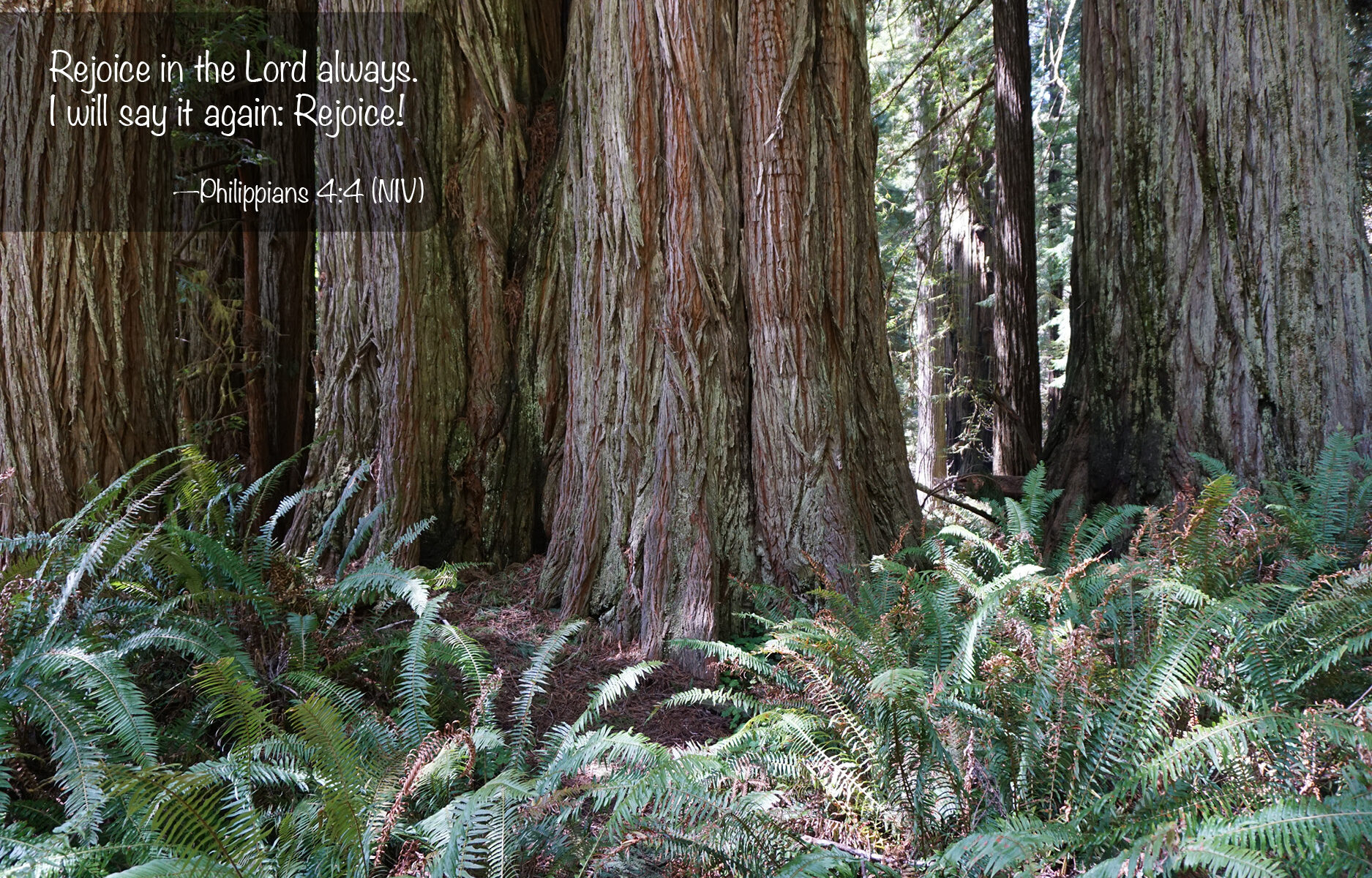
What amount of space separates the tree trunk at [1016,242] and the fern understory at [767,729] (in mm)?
3495

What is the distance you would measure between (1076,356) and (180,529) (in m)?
4.40

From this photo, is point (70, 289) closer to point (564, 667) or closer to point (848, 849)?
point (564, 667)

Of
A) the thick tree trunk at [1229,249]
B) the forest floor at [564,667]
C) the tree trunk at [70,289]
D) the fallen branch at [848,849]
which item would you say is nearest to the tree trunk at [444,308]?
the forest floor at [564,667]

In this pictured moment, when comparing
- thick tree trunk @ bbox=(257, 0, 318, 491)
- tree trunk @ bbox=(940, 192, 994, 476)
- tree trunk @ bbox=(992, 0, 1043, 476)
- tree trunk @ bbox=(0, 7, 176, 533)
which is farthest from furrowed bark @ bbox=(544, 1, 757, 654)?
tree trunk @ bbox=(940, 192, 994, 476)

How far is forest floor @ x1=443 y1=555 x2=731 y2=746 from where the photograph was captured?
323cm

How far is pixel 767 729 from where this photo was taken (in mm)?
2600

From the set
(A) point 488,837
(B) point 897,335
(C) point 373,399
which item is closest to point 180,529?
(C) point 373,399

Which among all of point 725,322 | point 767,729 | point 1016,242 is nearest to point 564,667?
point 767,729

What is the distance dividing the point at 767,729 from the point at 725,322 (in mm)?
1866

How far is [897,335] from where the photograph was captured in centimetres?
2117

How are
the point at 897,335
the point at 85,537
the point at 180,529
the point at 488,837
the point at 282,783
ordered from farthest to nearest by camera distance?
the point at 897,335 < the point at 85,537 < the point at 180,529 < the point at 282,783 < the point at 488,837

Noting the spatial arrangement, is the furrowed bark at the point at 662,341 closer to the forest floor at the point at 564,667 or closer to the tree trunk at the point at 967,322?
the forest floor at the point at 564,667

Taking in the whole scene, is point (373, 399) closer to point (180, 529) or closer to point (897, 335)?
point (180, 529)

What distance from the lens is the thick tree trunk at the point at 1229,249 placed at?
3914mm
